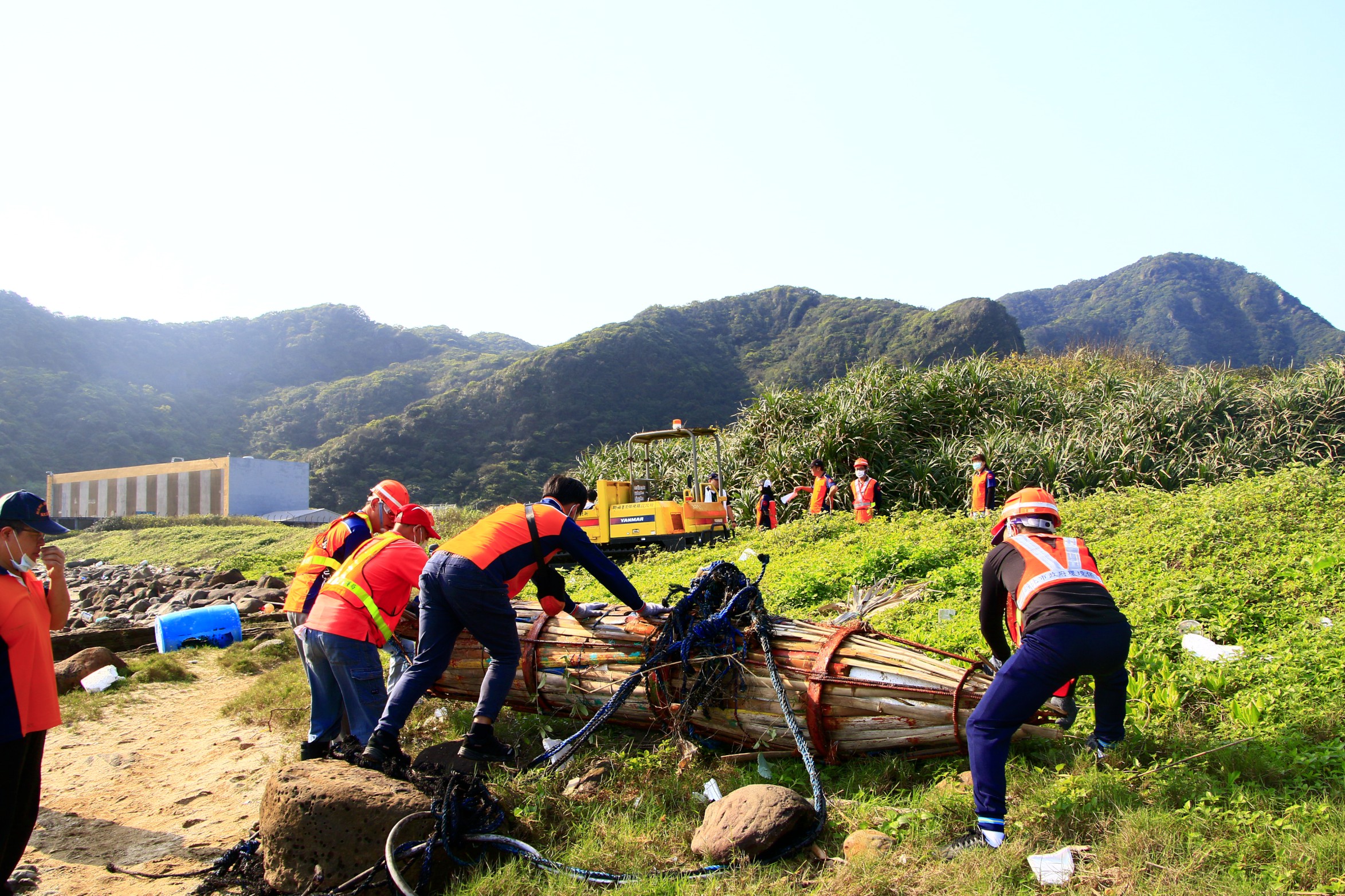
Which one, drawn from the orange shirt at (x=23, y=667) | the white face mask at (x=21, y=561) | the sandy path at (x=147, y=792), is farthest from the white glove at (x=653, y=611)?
the white face mask at (x=21, y=561)

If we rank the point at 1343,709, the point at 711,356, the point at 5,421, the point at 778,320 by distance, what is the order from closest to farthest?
the point at 1343,709, the point at 5,421, the point at 711,356, the point at 778,320

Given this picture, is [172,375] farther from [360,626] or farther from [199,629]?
[360,626]

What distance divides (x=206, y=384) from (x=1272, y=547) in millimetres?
89596

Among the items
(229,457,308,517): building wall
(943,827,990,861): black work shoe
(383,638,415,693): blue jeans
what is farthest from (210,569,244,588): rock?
(229,457,308,517): building wall

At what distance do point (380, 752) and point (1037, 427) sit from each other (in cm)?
1324

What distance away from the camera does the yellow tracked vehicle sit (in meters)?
12.0

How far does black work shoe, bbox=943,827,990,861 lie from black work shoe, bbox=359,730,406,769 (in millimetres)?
2461

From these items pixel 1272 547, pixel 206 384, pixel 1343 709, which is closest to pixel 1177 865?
pixel 1343 709

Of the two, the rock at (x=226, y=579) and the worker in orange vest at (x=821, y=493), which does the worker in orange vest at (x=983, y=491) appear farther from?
the rock at (x=226, y=579)

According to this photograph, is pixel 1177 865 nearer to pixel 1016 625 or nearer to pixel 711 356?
pixel 1016 625

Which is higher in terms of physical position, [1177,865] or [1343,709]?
[1343,709]

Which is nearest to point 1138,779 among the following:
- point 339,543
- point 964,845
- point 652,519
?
point 964,845

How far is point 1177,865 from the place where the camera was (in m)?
2.83

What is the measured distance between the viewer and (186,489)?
3469 centimetres
